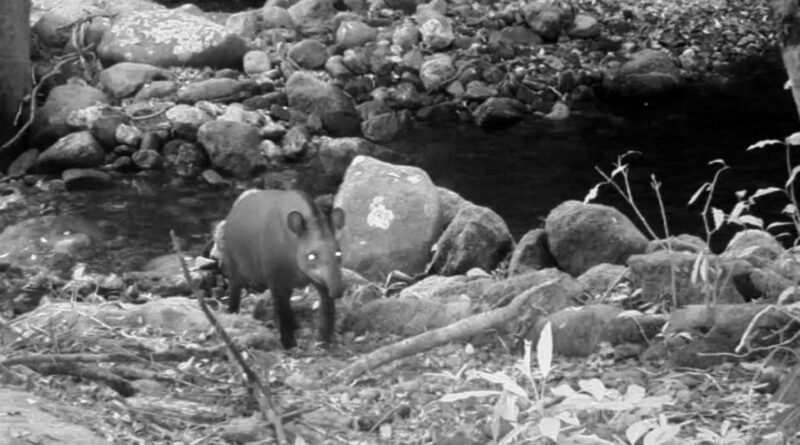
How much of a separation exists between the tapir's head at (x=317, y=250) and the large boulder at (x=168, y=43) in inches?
389

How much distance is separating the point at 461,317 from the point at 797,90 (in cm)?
248

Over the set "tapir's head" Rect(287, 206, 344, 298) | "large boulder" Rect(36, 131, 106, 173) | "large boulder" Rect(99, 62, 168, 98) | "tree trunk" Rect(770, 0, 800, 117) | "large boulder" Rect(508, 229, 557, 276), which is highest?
"tree trunk" Rect(770, 0, 800, 117)

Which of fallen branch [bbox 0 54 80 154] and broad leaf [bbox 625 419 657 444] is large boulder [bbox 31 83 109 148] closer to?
fallen branch [bbox 0 54 80 154]

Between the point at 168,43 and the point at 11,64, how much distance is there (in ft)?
7.86

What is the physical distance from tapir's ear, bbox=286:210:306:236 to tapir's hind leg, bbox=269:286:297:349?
31cm

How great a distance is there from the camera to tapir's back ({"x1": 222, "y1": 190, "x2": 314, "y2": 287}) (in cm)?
673

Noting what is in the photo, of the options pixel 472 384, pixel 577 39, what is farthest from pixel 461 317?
pixel 577 39

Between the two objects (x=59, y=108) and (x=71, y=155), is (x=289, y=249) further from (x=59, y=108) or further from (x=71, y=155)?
(x=59, y=108)

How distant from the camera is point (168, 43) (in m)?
16.2

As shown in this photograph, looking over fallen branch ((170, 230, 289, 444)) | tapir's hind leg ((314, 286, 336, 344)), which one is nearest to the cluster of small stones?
tapir's hind leg ((314, 286, 336, 344))

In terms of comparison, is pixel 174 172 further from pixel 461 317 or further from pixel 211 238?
pixel 461 317

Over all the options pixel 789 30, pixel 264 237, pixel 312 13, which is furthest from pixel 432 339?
pixel 312 13

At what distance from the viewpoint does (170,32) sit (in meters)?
16.4

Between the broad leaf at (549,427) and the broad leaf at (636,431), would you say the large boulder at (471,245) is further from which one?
the broad leaf at (549,427)
